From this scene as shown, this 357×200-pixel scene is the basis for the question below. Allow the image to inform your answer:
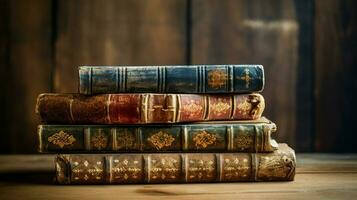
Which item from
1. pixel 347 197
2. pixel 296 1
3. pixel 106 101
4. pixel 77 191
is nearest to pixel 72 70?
pixel 106 101

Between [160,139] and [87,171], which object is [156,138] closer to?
[160,139]

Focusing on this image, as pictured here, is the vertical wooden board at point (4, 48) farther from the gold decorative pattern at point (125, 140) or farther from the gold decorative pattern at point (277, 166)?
the gold decorative pattern at point (277, 166)

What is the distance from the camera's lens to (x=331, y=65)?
157cm

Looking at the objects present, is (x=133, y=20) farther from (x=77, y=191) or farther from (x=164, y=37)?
(x=77, y=191)

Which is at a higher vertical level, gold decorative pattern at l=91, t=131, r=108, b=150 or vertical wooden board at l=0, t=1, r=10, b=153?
vertical wooden board at l=0, t=1, r=10, b=153

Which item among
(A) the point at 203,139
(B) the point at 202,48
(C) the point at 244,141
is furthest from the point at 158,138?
(B) the point at 202,48

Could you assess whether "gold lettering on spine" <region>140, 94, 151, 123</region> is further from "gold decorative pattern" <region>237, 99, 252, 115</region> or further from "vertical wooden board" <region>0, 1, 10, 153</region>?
"vertical wooden board" <region>0, 1, 10, 153</region>

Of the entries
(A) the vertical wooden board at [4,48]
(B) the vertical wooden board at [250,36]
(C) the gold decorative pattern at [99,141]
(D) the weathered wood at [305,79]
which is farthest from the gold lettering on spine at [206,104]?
(A) the vertical wooden board at [4,48]

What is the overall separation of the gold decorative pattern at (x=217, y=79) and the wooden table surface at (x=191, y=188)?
0.80ft

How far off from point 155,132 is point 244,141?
0.22 meters

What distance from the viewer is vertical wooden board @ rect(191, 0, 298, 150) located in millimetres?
1544

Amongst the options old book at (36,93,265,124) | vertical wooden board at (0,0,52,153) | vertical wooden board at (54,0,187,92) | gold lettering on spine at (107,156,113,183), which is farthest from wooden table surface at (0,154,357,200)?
vertical wooden board at (54,0,187,92)

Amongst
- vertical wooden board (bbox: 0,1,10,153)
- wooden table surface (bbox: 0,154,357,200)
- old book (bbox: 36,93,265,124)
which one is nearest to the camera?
wooden table surface (bbox: 0,154,357,200)

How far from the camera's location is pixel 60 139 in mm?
1111
